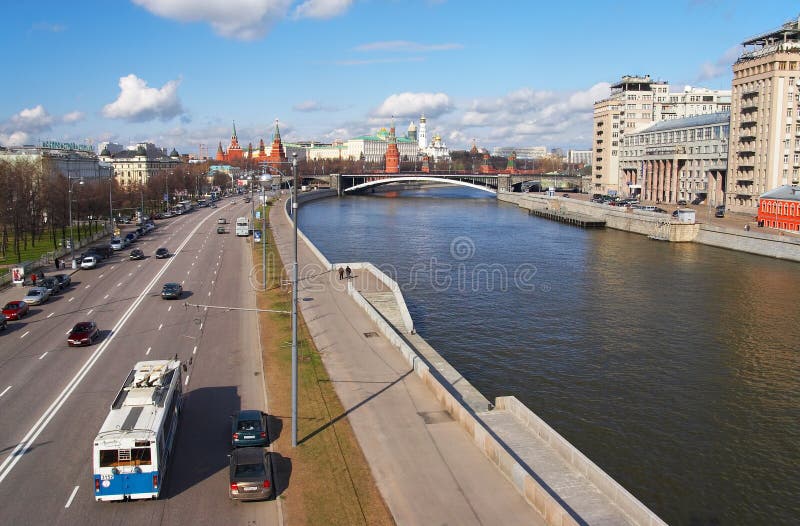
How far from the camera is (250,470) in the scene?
15094 millimetres

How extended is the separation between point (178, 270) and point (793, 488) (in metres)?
39.5

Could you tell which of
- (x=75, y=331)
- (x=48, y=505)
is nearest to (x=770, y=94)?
(x=75, y=331)

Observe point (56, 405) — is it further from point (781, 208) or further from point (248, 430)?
point (781, 208)

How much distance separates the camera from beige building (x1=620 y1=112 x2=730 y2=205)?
90.2m

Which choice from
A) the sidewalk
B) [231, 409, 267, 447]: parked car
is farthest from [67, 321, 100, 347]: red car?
[231, 409, 267, 447]: parked car

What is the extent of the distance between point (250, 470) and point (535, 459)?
23.0ft

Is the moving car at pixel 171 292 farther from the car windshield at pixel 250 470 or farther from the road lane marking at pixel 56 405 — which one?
the car windshield at pixel 250 470

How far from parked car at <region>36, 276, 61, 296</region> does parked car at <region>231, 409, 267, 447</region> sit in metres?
25.4

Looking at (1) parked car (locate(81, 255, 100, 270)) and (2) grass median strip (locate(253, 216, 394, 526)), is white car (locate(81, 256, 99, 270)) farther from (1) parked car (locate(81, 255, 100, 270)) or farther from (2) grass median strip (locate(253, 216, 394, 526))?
(2) grass median strip (locate(253, 216, 394, 526))

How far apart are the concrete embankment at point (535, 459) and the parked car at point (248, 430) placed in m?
5.31

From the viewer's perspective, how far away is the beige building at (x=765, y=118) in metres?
73.6

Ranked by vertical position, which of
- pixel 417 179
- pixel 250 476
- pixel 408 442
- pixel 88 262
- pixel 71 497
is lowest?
pixel 71 497

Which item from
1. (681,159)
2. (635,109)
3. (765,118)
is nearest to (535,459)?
(765,118)

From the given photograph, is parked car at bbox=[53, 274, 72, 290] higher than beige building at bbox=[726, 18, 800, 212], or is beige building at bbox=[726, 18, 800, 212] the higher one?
beige building at bbox=[726, 18, 800, 212]
